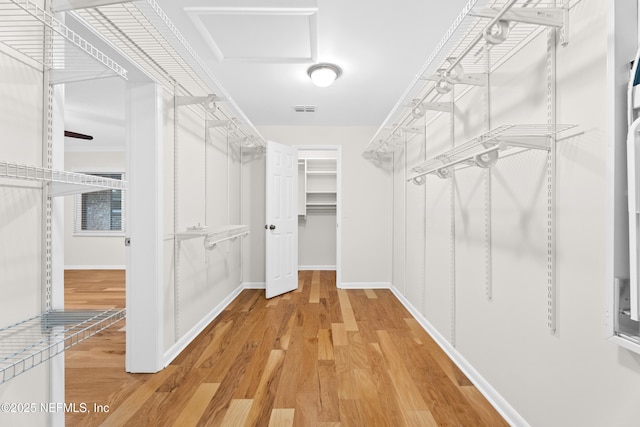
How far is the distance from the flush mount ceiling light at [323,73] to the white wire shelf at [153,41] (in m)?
0.80

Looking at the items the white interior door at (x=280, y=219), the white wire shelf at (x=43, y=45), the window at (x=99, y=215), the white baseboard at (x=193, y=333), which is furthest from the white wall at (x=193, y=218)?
the window at (x=99, y=215)

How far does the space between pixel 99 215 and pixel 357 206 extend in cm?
501

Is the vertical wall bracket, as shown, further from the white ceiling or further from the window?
the window

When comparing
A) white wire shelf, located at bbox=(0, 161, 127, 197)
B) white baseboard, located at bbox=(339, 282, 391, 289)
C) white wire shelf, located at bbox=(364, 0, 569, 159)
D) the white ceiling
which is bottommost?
white baseboard, located at bbox=(339, 282, 391, 289)

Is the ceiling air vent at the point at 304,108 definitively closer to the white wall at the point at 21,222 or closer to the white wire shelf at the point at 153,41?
the white wire shelf at the point at 153,41

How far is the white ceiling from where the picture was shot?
6.71 ft

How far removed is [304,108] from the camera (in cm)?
386

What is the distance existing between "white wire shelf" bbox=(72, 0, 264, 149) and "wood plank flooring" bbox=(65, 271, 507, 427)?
201 centimetres

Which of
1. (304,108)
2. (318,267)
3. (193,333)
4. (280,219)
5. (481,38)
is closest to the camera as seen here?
(481,38)

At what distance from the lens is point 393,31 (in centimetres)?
228

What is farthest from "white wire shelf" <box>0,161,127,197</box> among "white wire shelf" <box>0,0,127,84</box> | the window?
the window

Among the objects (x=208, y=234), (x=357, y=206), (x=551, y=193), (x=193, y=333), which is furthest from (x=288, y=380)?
(x=357, y=206)

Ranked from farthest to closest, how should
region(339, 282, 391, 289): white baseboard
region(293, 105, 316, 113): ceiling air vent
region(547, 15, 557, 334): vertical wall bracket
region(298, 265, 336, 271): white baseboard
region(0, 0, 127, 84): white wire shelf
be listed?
region(298, 265, 336, 271): white baseboard → region(339, 282, 391, 289): white baseboard → region(293, 105, 316, 113): ceiling air vent → region(547, 15, 557, 334): vertical wall bracket → region(0, 0, 127, 84): white wire shelf

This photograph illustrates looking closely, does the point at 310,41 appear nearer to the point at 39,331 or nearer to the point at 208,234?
the point at 208,234
